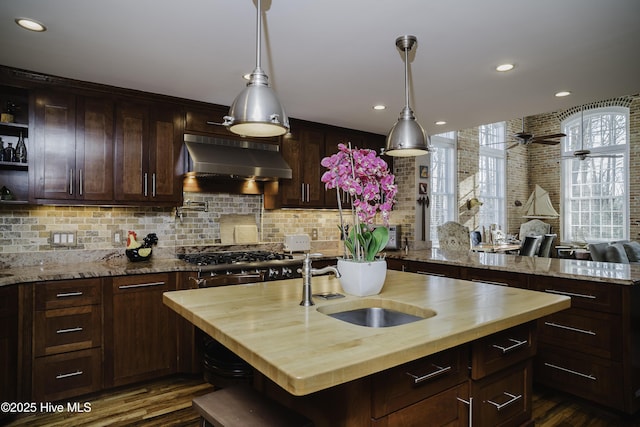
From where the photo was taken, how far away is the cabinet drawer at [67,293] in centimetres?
276

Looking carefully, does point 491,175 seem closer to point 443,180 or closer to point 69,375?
point 443,180

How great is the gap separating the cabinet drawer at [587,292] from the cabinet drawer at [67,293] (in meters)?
A: 3.37

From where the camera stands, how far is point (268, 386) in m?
1.86

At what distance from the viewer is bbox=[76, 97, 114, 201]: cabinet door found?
3.28 meters

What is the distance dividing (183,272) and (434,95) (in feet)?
9.03

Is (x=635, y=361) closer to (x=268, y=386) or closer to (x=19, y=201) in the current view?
(x=268, y=386)

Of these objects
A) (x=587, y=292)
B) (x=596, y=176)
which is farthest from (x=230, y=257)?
(x=596, y=176)

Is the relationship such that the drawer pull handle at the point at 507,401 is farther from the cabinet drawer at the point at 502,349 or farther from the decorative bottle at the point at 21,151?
the decorative bottle at the point at 21,151

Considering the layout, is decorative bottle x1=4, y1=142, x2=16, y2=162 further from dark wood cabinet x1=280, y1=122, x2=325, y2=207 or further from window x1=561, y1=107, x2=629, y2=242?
window x1=561, y1=107, x2=629, y2=242

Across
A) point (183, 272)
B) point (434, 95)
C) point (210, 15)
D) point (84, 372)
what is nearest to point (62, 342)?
point (84, 372)

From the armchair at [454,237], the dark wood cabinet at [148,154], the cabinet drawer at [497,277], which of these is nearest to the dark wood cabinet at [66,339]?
the dark wood cabinet at [148,154]

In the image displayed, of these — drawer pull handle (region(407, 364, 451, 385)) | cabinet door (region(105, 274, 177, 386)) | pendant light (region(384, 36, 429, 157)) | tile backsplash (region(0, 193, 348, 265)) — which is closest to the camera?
drawer pull handle (region(407, 364, 451, 385))

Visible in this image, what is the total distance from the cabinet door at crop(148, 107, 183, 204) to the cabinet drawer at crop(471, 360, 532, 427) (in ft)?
9.90

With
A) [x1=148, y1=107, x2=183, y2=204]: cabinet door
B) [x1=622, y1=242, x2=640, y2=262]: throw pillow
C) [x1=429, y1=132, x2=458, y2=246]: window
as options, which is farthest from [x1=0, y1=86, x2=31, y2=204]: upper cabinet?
[x1=622, y1=242, x2=640, y2=262]: throw pillow
